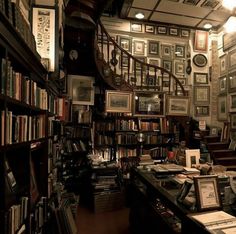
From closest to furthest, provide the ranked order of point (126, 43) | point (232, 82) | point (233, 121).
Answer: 1. point (233, 121)
2. point (232, 82)
3. point (126, 43)

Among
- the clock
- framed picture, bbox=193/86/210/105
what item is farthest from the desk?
framed picture, bbox=193/86/210/105

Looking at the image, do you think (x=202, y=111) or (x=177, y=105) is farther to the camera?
(x=202, y=111)

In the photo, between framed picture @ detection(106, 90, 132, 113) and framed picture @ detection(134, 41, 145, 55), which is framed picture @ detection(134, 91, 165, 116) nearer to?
framed picture @ detection(106, 90, 132, 113)

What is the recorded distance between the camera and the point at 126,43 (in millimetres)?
5676

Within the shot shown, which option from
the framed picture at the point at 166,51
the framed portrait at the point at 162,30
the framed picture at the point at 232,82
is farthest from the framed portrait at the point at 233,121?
the framed portrait at the point at 162,30

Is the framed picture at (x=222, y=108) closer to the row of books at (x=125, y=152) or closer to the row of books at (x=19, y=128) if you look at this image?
the row of books at (x=125, y=152)

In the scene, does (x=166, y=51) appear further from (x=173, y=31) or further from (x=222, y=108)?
(x=222, y=108)

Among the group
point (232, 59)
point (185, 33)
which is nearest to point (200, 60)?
point (185, 33)

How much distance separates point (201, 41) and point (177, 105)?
2.47 meters

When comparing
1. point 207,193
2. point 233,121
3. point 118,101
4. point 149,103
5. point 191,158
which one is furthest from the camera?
point 233,121

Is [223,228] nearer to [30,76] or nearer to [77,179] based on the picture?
[30,76]

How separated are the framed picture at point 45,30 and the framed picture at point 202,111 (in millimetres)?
4596

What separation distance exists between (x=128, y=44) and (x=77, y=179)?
358cm

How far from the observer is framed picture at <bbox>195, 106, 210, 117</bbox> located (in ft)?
19.4
